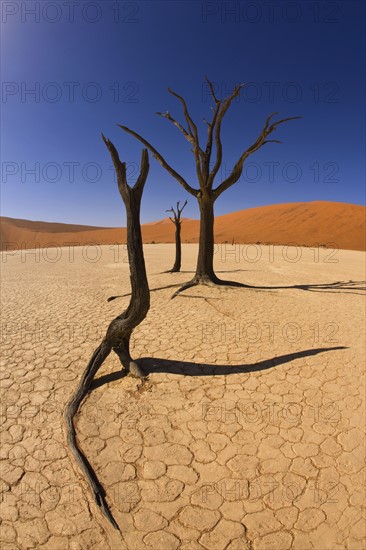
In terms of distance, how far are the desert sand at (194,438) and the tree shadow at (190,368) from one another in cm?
3

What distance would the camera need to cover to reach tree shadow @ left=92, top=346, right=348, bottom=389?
13.8 feet

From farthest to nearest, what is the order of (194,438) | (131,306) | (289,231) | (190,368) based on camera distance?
(289,231) < (190,368) < (131,306) < (194,438)

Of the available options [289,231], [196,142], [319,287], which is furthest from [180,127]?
[289,231]

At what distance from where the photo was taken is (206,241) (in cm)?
895

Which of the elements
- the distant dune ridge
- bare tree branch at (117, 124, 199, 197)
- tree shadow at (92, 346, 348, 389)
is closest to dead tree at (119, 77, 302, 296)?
bare tree branch at (117, 124, 199, 197)

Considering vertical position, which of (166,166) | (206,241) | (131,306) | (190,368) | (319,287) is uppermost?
(166,166)

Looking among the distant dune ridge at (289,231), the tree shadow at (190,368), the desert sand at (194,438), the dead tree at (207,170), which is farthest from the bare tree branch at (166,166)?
the distant dune ridge at (289,231)

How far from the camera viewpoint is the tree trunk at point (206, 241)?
→ 8883 millimetres

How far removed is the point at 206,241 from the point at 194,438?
653 centimetres

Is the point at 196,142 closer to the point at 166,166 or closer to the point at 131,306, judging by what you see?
the point at 166,166

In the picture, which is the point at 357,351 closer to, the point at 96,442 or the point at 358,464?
the point at 358,464

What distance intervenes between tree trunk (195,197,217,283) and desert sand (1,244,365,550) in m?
3.00

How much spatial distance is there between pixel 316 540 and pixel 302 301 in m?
6.27

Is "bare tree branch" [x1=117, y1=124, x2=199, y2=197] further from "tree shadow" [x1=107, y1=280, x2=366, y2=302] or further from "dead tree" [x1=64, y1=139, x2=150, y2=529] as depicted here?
"dead tree" [x1=64, y1=139, x2=150, y2=529]
